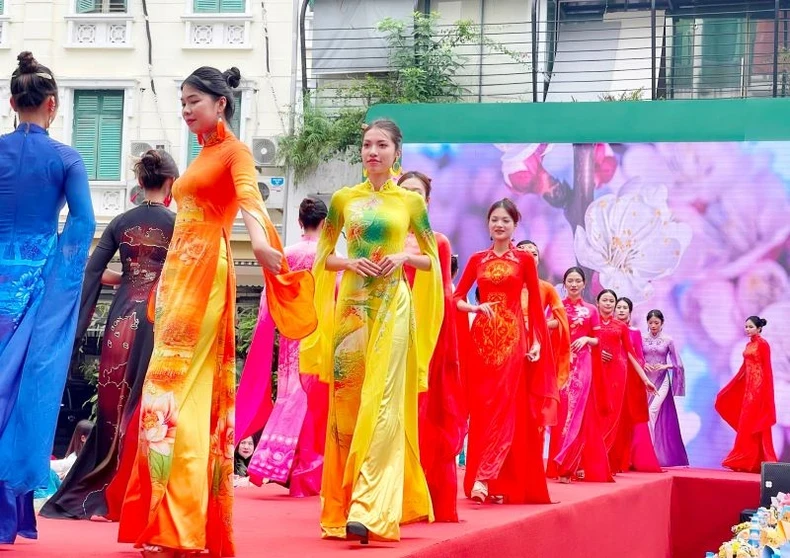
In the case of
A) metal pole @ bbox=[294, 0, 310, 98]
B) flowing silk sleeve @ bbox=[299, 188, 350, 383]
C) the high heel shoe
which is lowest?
the high heel shoe

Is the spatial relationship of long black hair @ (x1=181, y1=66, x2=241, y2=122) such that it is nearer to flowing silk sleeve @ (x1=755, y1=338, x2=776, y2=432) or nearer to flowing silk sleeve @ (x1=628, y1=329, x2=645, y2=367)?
flowing silk sleeve @ (x1=628, y1=329, x2=645, y2=367)

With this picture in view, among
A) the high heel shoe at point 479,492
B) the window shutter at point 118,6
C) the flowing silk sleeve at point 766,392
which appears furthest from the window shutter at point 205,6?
the high heel shoe at point 479,492

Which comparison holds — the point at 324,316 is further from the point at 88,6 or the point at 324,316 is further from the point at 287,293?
the point at 88,6

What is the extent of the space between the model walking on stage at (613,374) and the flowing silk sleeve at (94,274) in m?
5.12

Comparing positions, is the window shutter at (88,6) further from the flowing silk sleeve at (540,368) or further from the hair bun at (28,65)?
the hair bun at (28,65)

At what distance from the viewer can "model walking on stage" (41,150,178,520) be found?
4.64 m

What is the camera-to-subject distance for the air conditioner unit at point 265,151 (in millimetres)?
16094

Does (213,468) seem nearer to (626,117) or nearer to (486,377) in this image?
(486,377)

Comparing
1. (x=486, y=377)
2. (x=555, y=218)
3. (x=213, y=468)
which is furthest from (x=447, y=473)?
(x=555, y=218)

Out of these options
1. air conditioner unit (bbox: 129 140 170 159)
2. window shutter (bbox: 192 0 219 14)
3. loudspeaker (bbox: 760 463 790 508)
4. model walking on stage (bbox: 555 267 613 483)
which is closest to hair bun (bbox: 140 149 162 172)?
model walking on stage (bbox: 555 267 613 483)

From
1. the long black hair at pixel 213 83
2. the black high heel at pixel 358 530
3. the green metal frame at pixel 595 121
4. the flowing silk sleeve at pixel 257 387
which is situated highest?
the green metal frame at pixel 595 121

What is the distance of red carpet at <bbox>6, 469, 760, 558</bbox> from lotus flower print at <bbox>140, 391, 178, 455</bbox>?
0.37 m

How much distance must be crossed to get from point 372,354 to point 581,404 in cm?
457

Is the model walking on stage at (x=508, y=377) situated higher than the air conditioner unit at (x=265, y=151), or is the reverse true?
the air conditioner unit at (x=265, y=151)
